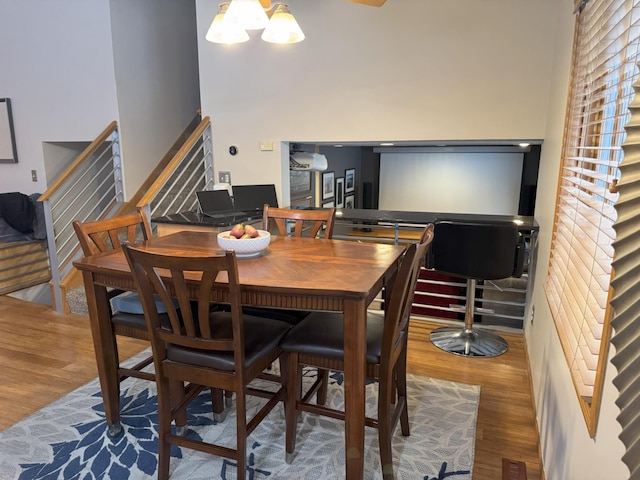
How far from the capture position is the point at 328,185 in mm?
5090

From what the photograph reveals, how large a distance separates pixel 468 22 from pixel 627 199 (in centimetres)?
315

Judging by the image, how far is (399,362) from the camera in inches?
77.9

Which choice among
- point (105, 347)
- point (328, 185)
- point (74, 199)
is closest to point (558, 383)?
point (105, 347)

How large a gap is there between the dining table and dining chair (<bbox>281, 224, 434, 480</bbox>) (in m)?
0.10

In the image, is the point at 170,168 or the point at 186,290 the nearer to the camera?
the point at 186,290

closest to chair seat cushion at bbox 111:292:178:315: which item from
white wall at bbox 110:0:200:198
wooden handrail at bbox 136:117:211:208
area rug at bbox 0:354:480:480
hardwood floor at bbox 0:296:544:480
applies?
area rug at bbox 0:354:480:480

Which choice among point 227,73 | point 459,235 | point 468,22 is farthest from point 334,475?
point 227,73

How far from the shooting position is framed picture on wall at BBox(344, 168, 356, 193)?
215 inches

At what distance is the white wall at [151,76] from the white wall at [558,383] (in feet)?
12.3

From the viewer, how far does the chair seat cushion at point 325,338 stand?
5.54 ft

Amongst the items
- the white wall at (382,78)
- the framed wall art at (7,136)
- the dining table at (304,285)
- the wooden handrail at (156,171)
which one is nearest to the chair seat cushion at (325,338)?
the dining table at (304,285)

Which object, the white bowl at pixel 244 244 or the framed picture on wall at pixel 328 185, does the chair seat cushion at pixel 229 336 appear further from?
the framed picture on wall at pixel 328 185

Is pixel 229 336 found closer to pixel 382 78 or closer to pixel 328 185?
pixel 382 78

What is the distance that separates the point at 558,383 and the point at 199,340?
4.53 ft
